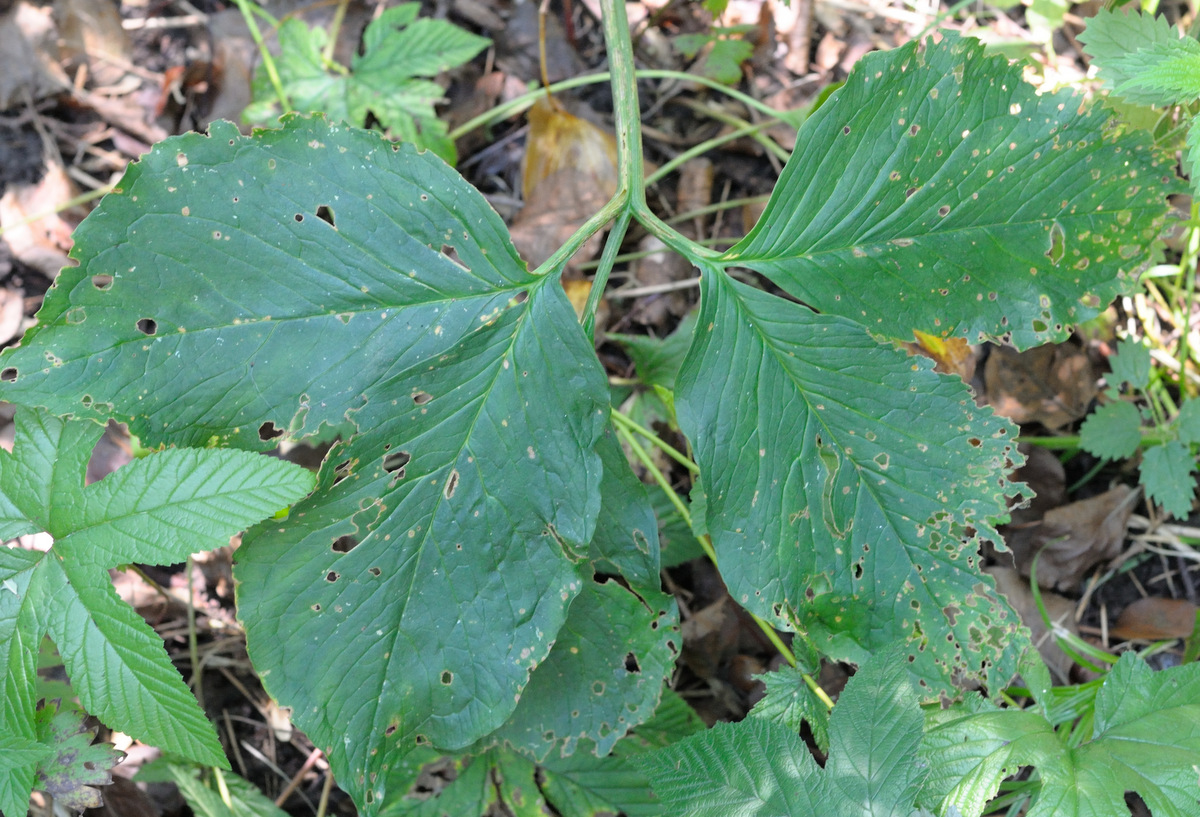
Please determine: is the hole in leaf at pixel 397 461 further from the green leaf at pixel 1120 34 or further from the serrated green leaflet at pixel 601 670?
the green leaf at pixel 1120 34

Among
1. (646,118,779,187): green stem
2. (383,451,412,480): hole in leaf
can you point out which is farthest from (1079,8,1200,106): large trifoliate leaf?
(383,451,412,480): hole in leaf

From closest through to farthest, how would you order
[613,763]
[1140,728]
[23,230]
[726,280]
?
[1140,728] → [726,280] → [613,763] → [23,230]

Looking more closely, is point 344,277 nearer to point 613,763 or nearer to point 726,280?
point 726,280

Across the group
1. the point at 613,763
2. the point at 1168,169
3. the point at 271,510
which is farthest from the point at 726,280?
the point at 613,763

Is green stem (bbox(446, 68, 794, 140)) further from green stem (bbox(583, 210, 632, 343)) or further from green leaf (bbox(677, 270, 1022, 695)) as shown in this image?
green leaf (bbox(677, 270, 1022, 695))

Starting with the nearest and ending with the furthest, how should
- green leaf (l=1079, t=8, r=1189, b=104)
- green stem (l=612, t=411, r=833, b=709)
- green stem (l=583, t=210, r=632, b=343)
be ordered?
1. green stem (l=583, t=210, r=632, b=343)
2. green leaf (l=1079, t=8, r=1189, b=104)
3. green stem (l=612, t=411, r=833, b=709)
